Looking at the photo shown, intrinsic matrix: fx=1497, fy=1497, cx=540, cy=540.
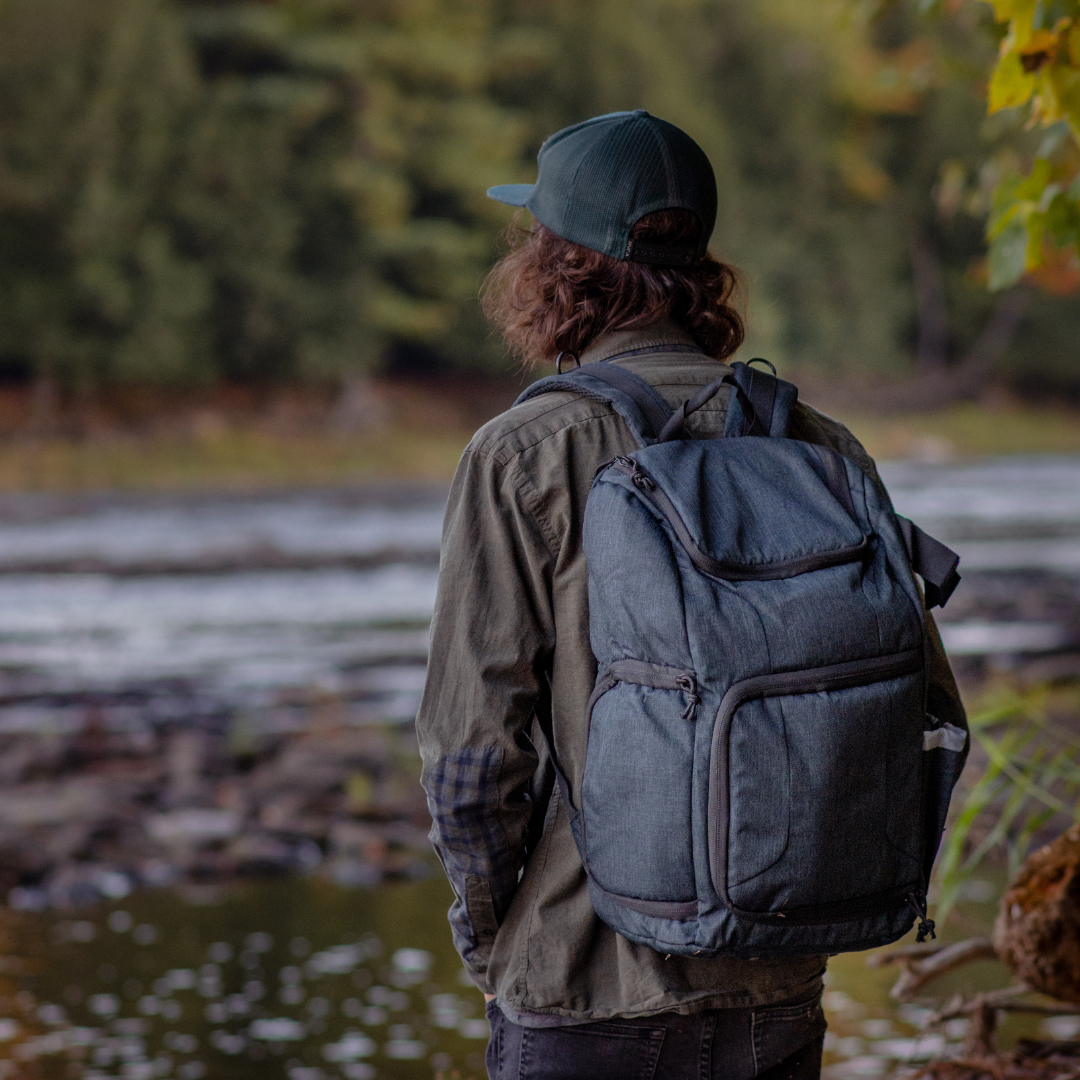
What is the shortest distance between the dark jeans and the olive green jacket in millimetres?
20

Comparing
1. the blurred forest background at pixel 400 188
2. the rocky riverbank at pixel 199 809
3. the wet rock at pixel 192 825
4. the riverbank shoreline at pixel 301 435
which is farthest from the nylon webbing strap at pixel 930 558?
the blurred forest background at pixel 400 188

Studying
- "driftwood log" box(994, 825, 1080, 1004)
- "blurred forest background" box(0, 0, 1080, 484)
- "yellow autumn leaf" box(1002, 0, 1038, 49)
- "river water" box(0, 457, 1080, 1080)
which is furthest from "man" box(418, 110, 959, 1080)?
"blurred forest background" box(0, 0, 1080, 484)

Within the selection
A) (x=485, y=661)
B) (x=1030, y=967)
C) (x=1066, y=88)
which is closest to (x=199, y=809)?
(x=1030, y=967)

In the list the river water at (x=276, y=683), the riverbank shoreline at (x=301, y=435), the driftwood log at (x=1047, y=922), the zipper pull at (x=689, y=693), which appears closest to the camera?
the zipper pull at (x=689, y=693)

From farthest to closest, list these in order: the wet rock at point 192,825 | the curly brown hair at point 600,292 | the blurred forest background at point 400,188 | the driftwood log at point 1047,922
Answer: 1. the blurred forest background at point 400,188
2. the wet rock at point 192,825
3. the driftwood log at point 1047,922
4. the curly brown hair at point 600,292

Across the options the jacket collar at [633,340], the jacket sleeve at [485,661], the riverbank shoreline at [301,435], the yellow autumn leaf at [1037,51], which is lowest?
the riverbank shoreline at [301,435]

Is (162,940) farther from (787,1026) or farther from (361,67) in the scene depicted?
(361,67)

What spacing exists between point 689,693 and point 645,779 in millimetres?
95

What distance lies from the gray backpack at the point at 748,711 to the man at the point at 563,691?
8 centimetres

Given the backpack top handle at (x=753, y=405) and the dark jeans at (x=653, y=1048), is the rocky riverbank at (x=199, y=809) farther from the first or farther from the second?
the backpack top handle at (x=753, y=405)

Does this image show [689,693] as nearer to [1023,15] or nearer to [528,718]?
[528,718]

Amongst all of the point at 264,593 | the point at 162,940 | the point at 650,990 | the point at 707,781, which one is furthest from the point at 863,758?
the point at 264,593

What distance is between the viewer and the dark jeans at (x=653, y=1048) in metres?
1.52

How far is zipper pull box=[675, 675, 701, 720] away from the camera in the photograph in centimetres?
138
